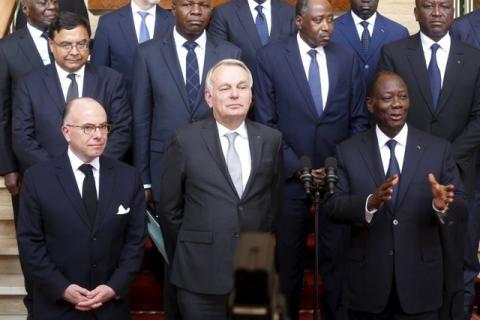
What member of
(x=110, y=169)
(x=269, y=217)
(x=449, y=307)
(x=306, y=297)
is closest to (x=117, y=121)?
(x=110, y=169)

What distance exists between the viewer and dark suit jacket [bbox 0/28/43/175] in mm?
6094

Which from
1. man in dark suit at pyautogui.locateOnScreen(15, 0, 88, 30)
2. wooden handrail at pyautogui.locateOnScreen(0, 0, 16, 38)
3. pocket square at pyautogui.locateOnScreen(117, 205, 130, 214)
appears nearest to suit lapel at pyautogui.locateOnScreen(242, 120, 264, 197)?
pocket square at pyautogui.locateOnScreen(117, 205, 130, 214)

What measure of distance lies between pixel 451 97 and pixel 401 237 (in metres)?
1.36

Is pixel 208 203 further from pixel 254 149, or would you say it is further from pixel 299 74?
pixel 299 74

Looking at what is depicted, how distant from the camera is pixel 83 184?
16.0 feet

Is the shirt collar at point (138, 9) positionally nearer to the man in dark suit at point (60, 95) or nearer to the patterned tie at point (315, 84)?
the man in dark suit at point (60, 95)

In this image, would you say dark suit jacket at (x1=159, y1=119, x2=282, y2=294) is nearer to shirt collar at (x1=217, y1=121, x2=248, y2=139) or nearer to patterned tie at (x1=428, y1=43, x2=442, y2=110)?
shirt collar at (x1=217, y1=121, x2=248, y2=139)

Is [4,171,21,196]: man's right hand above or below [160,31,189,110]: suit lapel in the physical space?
below

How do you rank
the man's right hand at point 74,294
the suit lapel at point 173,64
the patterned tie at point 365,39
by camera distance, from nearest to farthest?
the man's right hand at point 74,294, the suit lapel at point 173,64, the patterned tie at point 365,39

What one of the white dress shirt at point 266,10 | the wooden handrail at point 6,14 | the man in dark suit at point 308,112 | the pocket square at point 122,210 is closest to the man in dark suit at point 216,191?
the pocket square at point 122,210

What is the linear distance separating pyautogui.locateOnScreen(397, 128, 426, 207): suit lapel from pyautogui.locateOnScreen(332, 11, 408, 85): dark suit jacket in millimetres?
1256

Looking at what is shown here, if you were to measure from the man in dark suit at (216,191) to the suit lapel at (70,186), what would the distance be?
1.35 feet

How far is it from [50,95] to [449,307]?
264 centimetres

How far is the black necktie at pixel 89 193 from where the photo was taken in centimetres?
485
